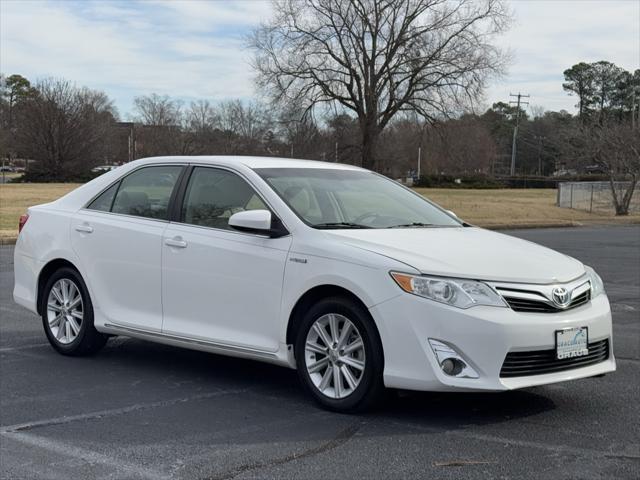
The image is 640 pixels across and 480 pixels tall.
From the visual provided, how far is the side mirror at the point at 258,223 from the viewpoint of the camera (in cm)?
546

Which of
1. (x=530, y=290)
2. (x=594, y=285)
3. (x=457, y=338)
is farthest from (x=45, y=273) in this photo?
(x=594, y=285)

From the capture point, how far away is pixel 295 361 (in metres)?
5.41

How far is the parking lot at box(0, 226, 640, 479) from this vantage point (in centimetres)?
423

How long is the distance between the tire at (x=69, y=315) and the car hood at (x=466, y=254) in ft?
8.30

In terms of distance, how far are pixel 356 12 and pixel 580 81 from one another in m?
75.5

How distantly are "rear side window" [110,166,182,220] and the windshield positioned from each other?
0.85 meters

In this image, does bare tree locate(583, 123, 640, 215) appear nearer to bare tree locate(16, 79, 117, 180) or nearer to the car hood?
the car hood

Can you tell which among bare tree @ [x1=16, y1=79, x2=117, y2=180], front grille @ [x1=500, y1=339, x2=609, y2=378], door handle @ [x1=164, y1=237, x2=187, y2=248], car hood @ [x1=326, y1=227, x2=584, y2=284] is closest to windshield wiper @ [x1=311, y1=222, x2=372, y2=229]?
car hood @ [x1=326, y1=227, x2=584, y2=284]

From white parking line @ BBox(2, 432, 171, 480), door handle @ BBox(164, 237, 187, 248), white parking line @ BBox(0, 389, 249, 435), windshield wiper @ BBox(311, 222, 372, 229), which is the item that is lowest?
white parking line @ BBox(0, 389, 249, 435)

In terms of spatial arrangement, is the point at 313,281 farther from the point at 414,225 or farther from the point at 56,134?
the point at 56,134

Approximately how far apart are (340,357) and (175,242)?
1661mm

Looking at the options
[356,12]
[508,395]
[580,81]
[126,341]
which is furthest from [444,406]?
[580,81]

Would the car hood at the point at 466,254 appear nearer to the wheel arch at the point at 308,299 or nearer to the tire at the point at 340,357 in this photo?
the wheel arch at the point at 308,299

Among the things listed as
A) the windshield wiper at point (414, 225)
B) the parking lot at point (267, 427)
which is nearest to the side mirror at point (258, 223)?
the windshield wiper at point (414, 225)
